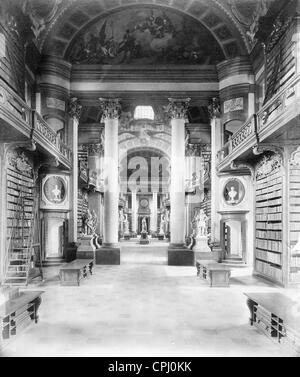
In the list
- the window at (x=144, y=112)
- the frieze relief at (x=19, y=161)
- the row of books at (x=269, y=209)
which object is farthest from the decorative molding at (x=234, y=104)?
the window at (x=144, y=112)

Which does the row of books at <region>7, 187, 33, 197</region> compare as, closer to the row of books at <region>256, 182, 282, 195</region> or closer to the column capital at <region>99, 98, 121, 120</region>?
the column capital at <region>99, 98, 121, 120</region>

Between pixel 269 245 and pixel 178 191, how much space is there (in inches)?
210

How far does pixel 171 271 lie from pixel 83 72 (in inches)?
342

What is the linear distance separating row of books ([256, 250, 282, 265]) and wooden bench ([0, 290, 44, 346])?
620 centimetres

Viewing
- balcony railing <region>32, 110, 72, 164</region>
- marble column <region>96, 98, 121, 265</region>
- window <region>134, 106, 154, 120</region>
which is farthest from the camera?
window <region>134, 106, 154, 120</region>

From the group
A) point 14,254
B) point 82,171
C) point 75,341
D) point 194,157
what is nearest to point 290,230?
point 75,341

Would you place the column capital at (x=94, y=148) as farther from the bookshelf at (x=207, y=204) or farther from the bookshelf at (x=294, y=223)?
the bookshelf at (x=294, y=223)

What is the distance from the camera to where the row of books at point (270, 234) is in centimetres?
969

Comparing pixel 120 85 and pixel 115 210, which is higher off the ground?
pixel 120 85

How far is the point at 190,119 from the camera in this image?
22.3 metres

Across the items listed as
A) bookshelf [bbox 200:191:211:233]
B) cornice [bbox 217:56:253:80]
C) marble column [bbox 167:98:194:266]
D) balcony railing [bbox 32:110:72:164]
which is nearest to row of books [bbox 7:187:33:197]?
balcony railing [bbox 32:110:72:164]

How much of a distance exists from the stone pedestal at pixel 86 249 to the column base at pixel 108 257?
59 cm

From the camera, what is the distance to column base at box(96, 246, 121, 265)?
47.8 ft

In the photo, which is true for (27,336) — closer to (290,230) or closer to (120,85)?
(290,230)
